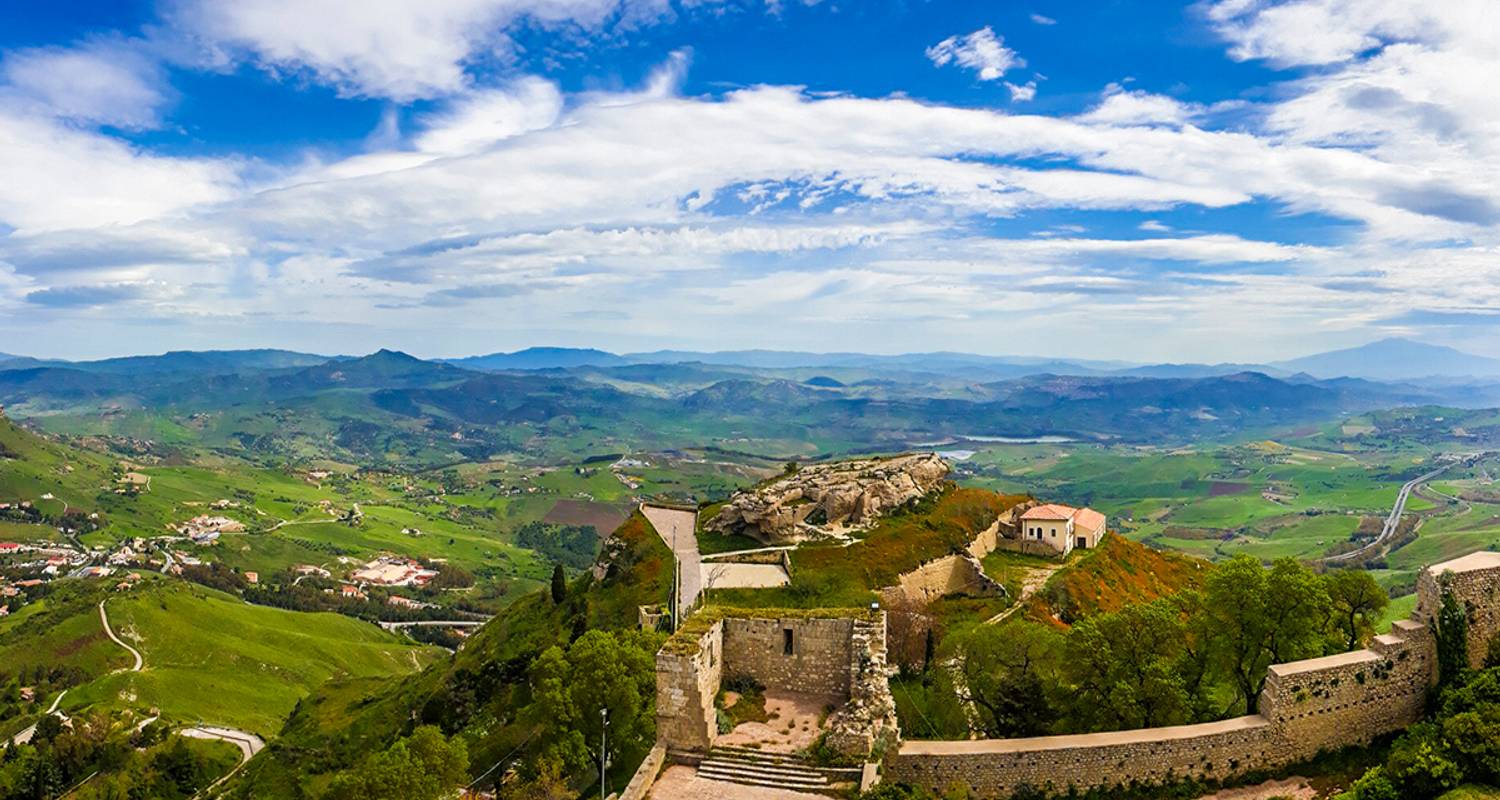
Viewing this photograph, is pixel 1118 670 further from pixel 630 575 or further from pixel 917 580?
pixel 630 575

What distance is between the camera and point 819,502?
80312 millimetres

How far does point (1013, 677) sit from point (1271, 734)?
8.06 metres

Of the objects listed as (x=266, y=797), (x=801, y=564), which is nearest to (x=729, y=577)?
(x=801, y=564)

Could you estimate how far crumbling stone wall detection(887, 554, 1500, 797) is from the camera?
22.9 m

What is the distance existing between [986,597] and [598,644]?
139 ft

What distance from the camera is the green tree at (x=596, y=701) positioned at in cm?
3073

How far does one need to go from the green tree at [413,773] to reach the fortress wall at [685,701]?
1905cm

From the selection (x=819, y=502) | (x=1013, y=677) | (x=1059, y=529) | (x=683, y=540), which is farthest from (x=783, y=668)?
(x=1059, y=529)

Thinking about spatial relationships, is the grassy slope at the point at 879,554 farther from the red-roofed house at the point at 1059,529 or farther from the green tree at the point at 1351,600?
the green tree at the point at 1351,600

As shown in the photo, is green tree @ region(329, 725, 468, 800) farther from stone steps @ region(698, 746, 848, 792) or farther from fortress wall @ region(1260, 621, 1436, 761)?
fortress wall @ region(1260, 621, 1436, 761)

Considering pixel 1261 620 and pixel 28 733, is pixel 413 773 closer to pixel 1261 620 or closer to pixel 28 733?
pixel 1261 620

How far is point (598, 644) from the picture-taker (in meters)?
31.6

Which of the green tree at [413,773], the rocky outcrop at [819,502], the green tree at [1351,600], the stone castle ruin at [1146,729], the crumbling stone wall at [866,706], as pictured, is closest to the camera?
the crumbling stone wall at [866,706]

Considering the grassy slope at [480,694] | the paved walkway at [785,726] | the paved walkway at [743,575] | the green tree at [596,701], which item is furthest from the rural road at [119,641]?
the paved walkway at [785,726]
